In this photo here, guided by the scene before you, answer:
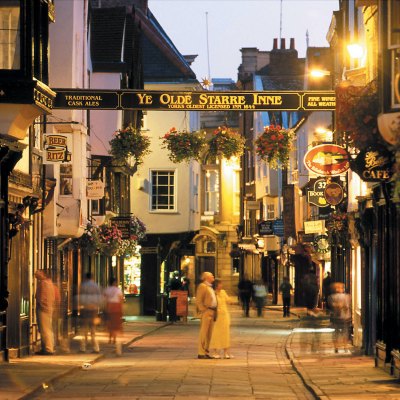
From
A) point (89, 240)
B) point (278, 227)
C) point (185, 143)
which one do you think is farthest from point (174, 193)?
point (185, 143)

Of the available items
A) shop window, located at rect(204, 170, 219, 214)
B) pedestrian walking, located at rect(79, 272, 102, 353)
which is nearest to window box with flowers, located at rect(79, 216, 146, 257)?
pedestrian walking, located at rect(79, 272, 102, 353)

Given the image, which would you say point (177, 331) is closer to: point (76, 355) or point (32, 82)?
point (76, 355)

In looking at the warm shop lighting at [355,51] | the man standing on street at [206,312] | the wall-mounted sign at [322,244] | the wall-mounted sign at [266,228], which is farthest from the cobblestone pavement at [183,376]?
the wall-mounted sign at [266,228]

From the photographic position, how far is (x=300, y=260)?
61.5 metres

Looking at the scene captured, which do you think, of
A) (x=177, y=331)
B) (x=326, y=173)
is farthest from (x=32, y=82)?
(x=177, y=331)

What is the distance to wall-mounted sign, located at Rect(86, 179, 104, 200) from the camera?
116ft

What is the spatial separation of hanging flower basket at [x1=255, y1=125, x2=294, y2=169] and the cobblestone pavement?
5016 mm

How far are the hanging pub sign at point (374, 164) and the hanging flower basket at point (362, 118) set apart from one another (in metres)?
0.39

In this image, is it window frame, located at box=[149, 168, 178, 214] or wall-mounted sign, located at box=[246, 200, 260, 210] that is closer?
window frame, located at box=[149, 168, 178, 214]

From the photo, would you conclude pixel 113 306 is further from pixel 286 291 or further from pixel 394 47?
pixel 286 291

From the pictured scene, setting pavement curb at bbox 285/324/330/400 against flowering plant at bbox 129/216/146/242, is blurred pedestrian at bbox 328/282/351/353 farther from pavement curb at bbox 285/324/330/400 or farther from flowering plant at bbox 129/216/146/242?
flowering plant at bbox 129/216/146/242

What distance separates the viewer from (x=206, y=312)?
26.8 m

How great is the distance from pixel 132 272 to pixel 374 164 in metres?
32.8

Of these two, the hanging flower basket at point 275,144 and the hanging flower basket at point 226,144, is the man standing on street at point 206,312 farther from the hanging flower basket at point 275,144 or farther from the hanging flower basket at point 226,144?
the hanging flower basket at point 226,144
